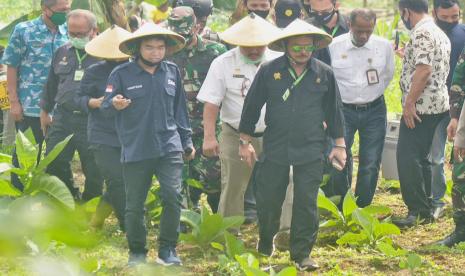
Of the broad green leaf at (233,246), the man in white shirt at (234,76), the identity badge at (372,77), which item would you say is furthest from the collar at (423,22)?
the broad green leaf at (233,246)

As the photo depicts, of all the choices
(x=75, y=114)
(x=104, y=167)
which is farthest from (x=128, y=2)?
(x=104, y=167)

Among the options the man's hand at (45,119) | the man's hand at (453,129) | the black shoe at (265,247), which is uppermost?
the man's hand at (453,129)

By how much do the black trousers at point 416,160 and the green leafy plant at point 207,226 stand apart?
167cm

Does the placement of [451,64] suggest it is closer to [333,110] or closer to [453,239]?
[453,239]

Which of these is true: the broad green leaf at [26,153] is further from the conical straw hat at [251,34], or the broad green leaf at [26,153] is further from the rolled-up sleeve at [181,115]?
the conical straw hat at [251,34]

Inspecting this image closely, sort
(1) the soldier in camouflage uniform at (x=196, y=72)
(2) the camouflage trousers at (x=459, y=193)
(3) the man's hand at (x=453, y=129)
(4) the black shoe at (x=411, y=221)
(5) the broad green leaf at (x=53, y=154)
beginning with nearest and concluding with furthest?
(2) the camouflage trousers at (x=459, y=193)
(3) the man's hand at (x=453, y=129)
(5) the broad green leaf at (x=53, y=154)
(1) the soldier in camouflage uniform at (x=196, y=72)
(4) the black shoe at (x=411, y=221)

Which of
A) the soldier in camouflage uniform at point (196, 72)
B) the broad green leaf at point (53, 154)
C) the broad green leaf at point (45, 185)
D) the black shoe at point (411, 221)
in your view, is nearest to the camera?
the broad green leaf at point (45, 185)

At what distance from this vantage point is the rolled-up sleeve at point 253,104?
546 cm

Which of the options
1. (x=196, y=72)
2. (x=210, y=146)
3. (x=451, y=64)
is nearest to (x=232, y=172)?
(x=210, y=146)

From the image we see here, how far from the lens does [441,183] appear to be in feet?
24.2

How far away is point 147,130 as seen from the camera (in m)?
5.39

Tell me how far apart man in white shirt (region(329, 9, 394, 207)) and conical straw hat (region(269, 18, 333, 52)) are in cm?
130

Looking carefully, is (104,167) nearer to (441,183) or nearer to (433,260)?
(433,260)

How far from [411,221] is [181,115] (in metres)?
2.34
